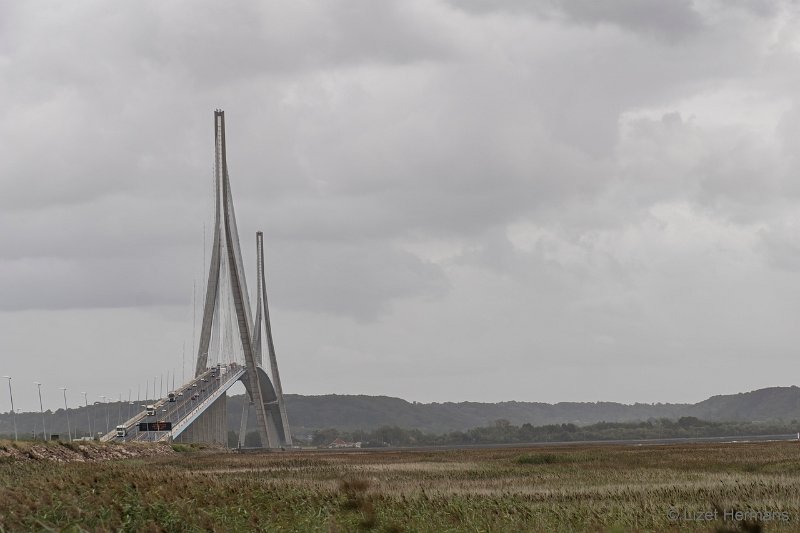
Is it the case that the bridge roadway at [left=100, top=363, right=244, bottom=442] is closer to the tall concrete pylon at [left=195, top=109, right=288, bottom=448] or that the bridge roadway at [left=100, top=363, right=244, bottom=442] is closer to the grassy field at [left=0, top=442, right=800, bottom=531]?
the tall concrete pylon at [left=195, top=109, right=288, bottom=448]

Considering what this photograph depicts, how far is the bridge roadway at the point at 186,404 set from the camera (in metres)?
106

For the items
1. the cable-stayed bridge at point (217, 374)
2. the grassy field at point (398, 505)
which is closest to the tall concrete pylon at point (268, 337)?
the cable-stayed bridge at point (217, 374)

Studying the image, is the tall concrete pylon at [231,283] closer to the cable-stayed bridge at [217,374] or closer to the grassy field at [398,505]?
the cable-stayed bridge at [217,374]

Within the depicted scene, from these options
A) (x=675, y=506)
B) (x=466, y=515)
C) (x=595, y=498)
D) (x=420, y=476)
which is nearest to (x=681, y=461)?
(x=420, y=476)

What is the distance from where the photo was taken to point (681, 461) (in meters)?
49.1

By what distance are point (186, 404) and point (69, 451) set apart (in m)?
62.6

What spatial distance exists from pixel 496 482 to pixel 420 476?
18.1 feet

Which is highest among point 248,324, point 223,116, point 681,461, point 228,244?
point 223,116

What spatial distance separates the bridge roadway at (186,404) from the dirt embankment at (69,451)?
47.0 feet

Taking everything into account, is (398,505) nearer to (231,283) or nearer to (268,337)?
(231,283)

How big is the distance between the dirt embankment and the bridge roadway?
564 inches

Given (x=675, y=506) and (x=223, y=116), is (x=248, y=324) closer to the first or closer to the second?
(x=223, y=116)

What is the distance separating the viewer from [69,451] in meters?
61.2

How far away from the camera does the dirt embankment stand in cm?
4988
